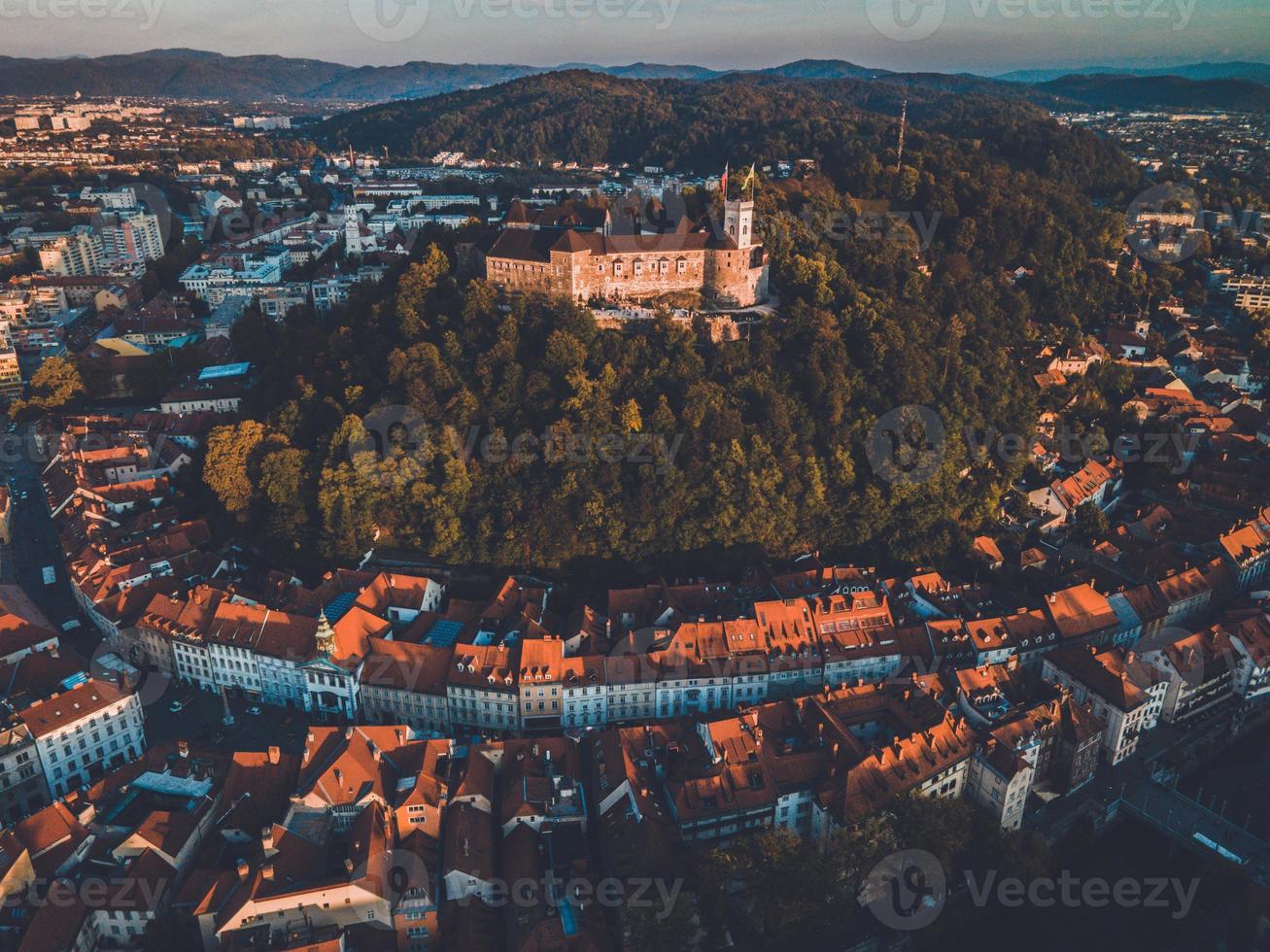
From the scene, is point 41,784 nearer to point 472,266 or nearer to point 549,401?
point 549,401

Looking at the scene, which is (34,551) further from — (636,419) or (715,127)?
(715,127)

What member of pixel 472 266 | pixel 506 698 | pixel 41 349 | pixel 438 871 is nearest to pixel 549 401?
pixel 472 266

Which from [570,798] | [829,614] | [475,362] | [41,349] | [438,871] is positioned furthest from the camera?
[41,349]

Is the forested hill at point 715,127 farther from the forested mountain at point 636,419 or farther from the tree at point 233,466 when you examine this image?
the tree at point 233,466

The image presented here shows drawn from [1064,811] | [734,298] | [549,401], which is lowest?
[1064,811]

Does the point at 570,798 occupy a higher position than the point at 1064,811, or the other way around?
the point at 570,798

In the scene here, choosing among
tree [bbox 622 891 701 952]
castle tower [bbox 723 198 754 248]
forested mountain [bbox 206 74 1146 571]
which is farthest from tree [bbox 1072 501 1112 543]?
tree [bbox 622 891 701 952]

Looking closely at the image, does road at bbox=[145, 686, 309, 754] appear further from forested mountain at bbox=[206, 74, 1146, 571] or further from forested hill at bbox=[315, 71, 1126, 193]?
forested hill at bbox=[315, 71, 1126, 193]
